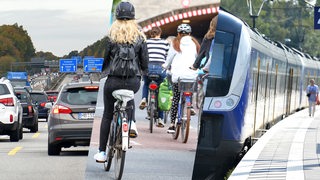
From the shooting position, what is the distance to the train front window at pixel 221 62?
4.62 metres

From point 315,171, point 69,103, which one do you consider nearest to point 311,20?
point 315,171

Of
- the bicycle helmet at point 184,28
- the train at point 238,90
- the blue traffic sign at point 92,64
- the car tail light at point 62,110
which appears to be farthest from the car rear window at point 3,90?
the bicycle helmet at point 184,28

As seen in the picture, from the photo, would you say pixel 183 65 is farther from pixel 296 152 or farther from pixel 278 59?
pixel 296 152

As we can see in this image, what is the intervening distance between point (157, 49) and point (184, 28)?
154 millimetres

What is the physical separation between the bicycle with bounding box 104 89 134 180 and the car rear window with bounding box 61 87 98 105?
13.7 inches

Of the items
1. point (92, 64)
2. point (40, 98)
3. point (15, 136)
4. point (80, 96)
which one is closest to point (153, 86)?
point (92, 64)

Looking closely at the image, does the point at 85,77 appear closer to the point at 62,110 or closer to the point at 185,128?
the point at 185,128

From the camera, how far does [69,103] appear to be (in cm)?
603

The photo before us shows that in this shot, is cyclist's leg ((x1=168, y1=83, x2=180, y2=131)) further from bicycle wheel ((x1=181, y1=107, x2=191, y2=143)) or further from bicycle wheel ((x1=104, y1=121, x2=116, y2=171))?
bicycle wheel ((x1=104, y1=121, x2=116, y2=171))

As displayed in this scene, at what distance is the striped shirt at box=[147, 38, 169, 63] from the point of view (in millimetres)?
4480

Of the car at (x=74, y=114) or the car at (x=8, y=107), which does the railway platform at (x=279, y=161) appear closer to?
the car at (x=8, y=107)

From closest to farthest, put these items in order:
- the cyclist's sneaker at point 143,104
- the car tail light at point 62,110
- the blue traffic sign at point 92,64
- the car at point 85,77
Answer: the cyclist's sneaker at point 143,104 → the blue traffic sign at point 92,64 → the car at point 85,77 → the car tail light at point 62,110

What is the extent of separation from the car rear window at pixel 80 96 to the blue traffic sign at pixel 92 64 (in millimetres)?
138

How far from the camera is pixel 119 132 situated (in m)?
4.71
